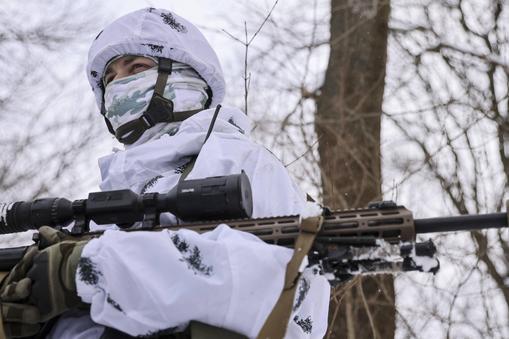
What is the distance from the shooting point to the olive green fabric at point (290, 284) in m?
2.11

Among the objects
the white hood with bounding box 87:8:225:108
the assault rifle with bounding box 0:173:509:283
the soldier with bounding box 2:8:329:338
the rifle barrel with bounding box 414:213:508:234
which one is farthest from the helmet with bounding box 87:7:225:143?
the rifle barrel with bounding box 414:213:508:234

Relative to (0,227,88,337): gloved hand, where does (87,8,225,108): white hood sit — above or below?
above

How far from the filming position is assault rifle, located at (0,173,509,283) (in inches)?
82.7

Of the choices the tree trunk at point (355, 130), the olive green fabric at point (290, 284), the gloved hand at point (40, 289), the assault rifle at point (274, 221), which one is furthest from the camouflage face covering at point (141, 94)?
the tree trunk at point (355, 130)

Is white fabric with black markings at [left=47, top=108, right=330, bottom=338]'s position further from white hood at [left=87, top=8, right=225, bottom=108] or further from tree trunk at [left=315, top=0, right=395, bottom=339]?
tree trunk at [left=315, top=0, right=395, bottom=339]

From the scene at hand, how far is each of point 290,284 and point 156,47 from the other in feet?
4.79

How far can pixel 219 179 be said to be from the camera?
2383 mm

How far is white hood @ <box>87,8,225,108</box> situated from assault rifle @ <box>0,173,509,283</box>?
87 centimetres

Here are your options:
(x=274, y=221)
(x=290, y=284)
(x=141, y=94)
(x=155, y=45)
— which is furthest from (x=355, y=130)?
(x=290, y=284)

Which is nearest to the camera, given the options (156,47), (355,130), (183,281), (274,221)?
(183,281)

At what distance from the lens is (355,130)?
23.8ft

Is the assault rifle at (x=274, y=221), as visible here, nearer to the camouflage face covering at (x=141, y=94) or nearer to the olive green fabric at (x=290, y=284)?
the olive green fabric at (x=290, y=284)

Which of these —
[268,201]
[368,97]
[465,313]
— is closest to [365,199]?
[465,313]

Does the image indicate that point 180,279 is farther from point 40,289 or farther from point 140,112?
point 140,112
